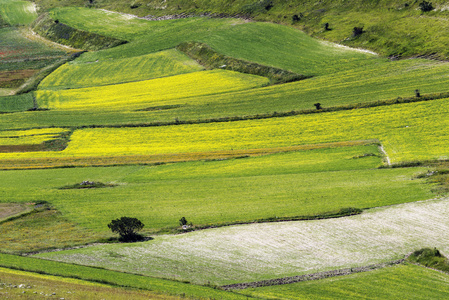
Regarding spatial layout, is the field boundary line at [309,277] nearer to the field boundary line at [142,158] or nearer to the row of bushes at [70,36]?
the field boundary line at [142,158]

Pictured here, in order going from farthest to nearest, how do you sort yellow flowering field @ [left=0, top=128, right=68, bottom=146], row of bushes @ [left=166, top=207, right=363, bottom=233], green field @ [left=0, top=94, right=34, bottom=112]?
green field @ [left=0, top=94, right=34, bottom=112] < yellow flowering field @ [left=0, top=128, right=68, bottom=146] < row of bushes @ [left=166, top=207, right=363, bottom=233]

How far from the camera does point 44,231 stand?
182 ft

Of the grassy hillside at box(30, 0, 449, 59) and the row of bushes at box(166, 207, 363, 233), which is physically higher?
the grassy hillside at box(30, 0, 449, 59)

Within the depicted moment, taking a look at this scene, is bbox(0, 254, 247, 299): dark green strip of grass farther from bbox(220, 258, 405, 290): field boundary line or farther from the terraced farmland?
bbox(220, 258, 405, 290): field boundary line

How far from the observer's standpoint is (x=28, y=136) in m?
99.9

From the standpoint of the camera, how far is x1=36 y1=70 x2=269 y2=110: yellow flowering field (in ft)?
385

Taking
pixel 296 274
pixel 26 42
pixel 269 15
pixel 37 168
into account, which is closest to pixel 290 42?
pixel 269 15

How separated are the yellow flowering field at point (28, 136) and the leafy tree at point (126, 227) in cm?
5073

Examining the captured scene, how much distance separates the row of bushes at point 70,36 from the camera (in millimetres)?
167000

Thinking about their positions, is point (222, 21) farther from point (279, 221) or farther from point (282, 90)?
point (279, 221)

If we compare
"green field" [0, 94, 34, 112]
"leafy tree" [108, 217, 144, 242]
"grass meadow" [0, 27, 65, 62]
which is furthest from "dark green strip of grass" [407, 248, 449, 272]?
"grass meadow" [0, 27, 65, 62]

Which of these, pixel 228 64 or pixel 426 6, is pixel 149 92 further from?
pixel 426 6

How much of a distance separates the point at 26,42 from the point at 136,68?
57.4 m

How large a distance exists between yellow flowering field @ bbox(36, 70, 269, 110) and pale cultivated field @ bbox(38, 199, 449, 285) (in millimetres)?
65112
